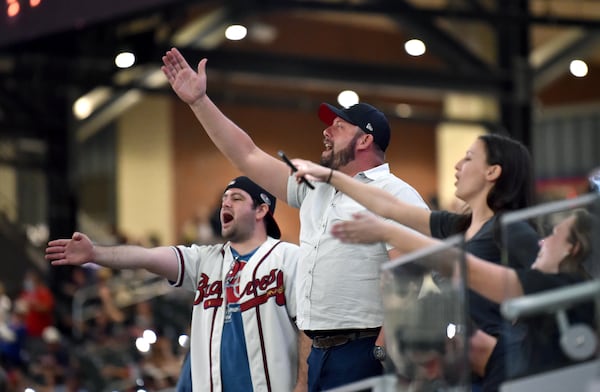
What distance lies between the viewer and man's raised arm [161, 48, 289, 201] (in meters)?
5.48

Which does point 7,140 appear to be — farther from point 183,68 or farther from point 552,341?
point 552,341

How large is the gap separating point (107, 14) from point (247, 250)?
4.78 meters

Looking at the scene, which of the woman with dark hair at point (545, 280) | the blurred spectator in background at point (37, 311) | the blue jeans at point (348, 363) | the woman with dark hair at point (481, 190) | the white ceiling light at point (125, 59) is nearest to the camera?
the woman with dark hair at point (545, 280)

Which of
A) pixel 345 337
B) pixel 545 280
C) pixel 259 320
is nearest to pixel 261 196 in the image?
pixel 259 320

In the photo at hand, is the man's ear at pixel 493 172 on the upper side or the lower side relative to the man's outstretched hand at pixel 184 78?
lower

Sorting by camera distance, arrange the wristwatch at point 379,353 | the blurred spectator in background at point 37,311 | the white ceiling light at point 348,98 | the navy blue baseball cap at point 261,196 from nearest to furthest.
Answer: the wristwatch at point 379,353
the navy blue baseball cap at point 261,196
the blurred spectator in background at point 37,311
the white ceiling light at point 348,98

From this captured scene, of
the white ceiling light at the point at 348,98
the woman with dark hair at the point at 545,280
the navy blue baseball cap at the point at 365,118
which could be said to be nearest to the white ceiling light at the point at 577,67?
the white ceiling light at the point at 348,98

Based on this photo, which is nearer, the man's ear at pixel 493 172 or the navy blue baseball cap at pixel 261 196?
the man's ear at pixel 493 172

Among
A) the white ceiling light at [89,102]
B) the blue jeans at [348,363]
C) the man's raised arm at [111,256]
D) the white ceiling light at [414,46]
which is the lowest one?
the blue jeans at [348,363]

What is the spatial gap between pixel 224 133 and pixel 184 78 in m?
0.28

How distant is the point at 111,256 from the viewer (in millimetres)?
5738

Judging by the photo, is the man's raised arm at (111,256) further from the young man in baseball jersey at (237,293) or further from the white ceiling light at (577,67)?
the white ceiling light at (577,67)

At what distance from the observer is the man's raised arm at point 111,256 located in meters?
5.66

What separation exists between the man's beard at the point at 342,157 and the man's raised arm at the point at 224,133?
0.21 metres
